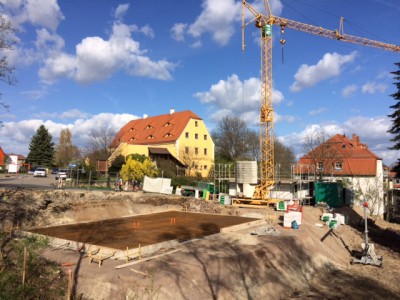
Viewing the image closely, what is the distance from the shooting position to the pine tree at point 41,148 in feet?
205

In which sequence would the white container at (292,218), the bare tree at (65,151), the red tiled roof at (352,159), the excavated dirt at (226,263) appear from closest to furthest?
the excavated dirt at (226,263)
the white container at (292,218)
the red tiled roof at (352,159)
the bare tree at (65,151)

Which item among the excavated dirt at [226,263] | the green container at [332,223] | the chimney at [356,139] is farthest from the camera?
the chimney at [356,139]

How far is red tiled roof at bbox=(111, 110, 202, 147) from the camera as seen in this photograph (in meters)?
51.5

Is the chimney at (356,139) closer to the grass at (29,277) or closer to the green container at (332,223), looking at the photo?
the green container at (332,223)

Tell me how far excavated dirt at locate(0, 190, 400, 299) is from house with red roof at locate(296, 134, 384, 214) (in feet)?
41.8

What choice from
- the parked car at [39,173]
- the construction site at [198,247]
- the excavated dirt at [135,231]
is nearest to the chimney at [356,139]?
the construction site at [198,247]

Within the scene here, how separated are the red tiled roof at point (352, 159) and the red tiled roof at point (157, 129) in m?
19.2

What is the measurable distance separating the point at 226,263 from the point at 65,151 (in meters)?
69.0

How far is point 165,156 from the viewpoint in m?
47.5

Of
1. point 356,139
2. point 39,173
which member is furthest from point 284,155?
point 39,173

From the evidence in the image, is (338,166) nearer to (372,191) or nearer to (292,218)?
(372,191)

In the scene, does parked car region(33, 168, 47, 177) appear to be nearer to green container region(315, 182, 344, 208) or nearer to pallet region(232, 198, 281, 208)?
pallet region(232, 198, 281, 208)

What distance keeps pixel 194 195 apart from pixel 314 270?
1938cm

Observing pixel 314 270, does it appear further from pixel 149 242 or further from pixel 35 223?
pixel 35 223
